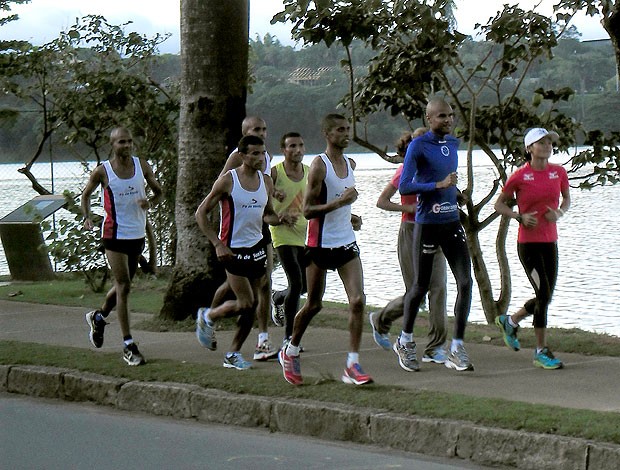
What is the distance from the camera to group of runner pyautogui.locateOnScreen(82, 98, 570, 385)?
8828 millimetres

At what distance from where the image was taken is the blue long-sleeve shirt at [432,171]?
9.16 m

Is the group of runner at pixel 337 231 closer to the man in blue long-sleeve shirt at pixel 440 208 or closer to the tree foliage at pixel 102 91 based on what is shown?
the man in blue long-sleeve shirt at pixel 440 208

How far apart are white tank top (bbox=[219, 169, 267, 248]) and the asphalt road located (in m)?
1.49

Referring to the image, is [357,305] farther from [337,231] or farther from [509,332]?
[509,332]

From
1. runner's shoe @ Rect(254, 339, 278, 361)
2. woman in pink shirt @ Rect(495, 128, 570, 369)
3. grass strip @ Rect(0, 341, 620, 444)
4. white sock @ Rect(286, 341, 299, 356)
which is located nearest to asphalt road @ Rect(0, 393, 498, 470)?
grass strip @ Rect(0, 341, 620, 444)

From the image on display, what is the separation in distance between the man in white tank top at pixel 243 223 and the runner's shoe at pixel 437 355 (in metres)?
1.34

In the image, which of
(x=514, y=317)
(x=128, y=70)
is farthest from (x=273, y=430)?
(x=128, y=70)

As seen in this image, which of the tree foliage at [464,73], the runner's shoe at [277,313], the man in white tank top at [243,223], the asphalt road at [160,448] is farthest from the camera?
the runner's shoe at [277,313]

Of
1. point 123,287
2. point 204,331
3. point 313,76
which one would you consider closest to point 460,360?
point 204,331

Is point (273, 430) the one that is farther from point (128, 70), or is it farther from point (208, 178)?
point (128, 70)

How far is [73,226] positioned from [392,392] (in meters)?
9.02

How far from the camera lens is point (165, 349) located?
425 inches

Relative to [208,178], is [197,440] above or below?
below

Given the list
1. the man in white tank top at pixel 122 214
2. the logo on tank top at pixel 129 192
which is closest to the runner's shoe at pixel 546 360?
the man in white tank top at pixel 122 214
